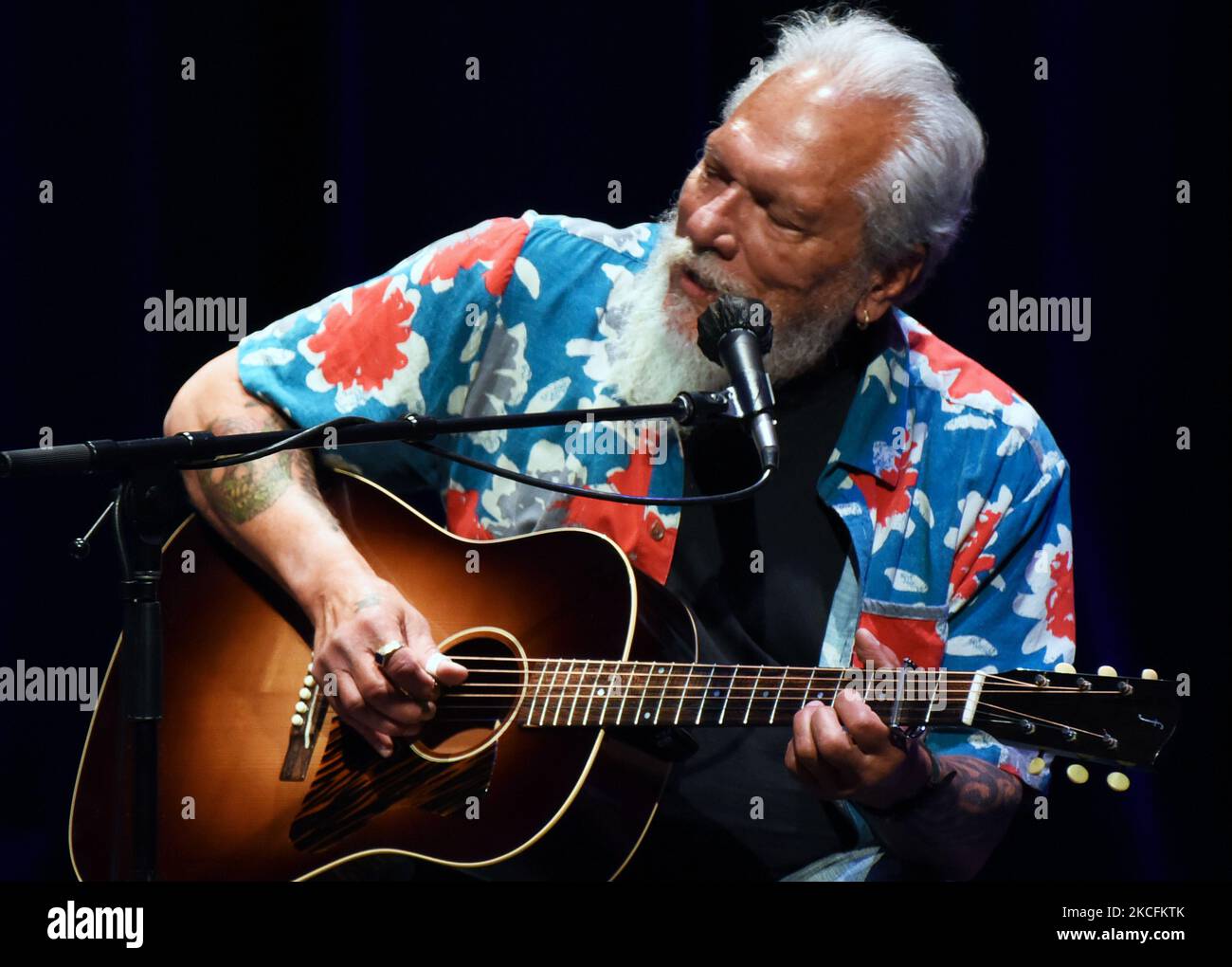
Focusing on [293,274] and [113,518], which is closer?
[113,518]

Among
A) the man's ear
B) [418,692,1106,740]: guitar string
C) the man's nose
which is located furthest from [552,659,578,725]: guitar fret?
the man's ear

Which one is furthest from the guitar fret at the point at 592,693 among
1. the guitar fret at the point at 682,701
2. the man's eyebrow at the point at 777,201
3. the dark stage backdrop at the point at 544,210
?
the dark stage backdrop at the point at 544,210

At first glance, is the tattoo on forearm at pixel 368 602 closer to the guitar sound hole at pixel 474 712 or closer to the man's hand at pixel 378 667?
the man's hand at pixel 378 667

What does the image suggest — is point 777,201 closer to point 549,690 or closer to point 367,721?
point 549,690

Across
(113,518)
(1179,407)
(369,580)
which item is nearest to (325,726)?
(369,580)

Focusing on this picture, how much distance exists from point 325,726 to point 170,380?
1083 millimetres

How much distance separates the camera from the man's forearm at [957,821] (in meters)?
2.07

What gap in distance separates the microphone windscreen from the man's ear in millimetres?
587

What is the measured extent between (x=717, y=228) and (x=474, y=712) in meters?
0.82

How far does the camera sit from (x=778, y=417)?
237 centimetres

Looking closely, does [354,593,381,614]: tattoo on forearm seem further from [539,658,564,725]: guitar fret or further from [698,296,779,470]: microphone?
[698,296,779,470]: microphone

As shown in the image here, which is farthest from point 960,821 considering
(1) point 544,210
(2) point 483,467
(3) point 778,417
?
(1) point 544,210

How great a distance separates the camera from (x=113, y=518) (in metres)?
1.54

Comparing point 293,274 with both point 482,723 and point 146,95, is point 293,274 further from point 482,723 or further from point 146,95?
point 482,723
